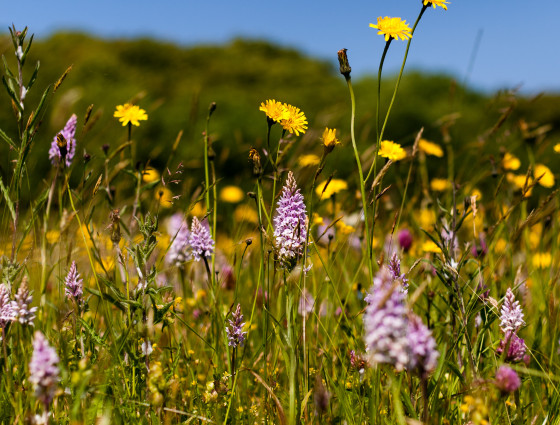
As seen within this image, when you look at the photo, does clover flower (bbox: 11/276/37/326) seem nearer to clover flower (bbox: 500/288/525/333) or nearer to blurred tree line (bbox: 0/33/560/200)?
clover flower (bbox: 500/288/525/333)

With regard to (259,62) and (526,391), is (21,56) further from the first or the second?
(259,62)

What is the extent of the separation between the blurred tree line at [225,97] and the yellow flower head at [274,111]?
2635 mm

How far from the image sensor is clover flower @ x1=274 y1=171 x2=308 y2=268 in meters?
1.47

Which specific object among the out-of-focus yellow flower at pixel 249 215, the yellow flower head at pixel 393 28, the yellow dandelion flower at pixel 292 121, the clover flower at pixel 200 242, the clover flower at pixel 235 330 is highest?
the yellow flower head at pixel 393 28

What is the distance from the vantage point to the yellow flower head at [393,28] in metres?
1.49

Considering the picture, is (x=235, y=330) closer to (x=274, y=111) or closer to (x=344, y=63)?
(x=274, y=111)

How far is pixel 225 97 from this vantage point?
760 centimetres

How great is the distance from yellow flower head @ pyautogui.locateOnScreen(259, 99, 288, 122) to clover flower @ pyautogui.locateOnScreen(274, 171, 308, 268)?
0.15 meters

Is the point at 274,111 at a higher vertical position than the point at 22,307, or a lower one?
higher

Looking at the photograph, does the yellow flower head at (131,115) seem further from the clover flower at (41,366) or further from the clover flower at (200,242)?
the clover flower at (41,366)

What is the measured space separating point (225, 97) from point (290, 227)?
6.34 meters

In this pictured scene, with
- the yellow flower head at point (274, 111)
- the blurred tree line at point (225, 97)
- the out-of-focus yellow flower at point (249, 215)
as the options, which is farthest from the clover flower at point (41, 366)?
the blurred tree line at point (225, 97)

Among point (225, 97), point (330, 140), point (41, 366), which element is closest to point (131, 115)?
point (330, 140)

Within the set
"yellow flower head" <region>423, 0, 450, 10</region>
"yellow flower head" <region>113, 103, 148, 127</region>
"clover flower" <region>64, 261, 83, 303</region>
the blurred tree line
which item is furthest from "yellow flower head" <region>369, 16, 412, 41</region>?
the blurred tree line
